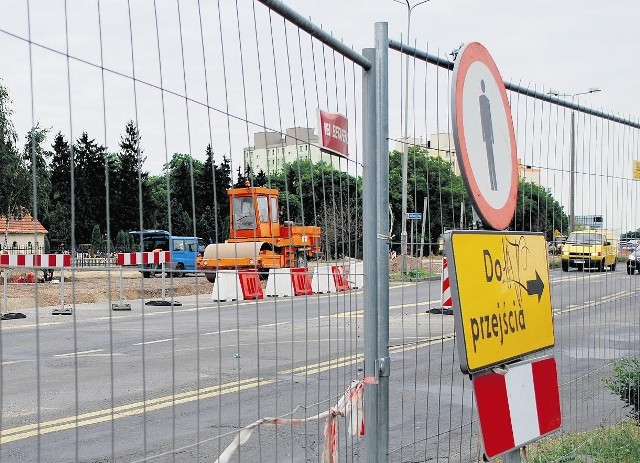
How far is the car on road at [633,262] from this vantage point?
6840mm

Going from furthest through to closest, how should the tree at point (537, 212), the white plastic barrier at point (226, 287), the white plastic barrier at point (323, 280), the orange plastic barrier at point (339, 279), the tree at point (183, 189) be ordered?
1. the tree at point (537, 212)
2. the orange plastic barrier at point (339, 279)
3. the white plastic barrier at point (323, 280)
4. the white plastic barrier at point (226, 287)
5. the tree at point (183, 189)

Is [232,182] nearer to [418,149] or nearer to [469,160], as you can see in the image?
[469,160]

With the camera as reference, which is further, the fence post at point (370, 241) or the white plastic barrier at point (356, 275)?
the white plastic barrier at point (356, 275)

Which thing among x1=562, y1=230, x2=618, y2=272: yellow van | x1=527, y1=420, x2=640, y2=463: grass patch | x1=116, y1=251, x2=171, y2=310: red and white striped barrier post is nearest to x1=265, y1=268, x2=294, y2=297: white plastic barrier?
x1=116, y1=251, x2=171, y2=310: red and white striped barrier post

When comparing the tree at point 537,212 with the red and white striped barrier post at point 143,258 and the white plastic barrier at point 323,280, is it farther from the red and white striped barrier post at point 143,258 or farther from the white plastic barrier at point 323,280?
the red and white striped barrier post at point 143,258

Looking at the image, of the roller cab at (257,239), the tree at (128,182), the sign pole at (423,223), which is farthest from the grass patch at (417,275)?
the tree at (128,182)

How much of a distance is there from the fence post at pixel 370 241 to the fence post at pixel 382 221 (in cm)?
2

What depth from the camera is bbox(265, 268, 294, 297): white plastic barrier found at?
2898 millimetres

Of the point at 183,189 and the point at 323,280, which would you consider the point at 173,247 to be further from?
the point at 323,280

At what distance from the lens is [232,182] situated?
274 cm

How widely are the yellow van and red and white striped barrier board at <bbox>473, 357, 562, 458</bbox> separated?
1.85m

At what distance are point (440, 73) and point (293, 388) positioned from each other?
65.0 inches

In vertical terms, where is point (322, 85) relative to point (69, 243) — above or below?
above

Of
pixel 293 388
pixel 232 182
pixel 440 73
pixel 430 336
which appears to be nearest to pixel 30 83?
pixel 232 182
